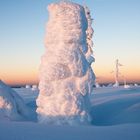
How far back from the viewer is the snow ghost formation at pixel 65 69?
61.8 feet

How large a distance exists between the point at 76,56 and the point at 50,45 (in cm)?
147

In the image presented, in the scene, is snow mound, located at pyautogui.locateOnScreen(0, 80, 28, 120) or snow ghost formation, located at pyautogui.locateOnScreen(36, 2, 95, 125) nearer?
snow ghost formation, located at pyautogui.locateOnScreen(36, 2, 95, 125)

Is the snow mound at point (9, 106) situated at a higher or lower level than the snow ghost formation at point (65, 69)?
lower

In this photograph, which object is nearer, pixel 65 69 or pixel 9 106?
pixel 65 69

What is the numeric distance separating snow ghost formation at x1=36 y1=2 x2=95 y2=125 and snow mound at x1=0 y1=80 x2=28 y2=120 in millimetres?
2882

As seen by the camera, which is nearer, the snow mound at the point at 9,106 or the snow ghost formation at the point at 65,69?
the snow ghost formation at the point at 65,69

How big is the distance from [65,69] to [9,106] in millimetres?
4567

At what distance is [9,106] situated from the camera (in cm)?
2156

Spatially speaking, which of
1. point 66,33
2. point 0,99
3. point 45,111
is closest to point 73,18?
point 66,33

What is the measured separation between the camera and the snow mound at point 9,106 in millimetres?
21281

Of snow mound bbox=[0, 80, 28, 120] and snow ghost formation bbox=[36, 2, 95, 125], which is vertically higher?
snow ghost formation bbox=[36, 2, 95, 125]

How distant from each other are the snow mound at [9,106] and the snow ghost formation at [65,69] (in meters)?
2.88

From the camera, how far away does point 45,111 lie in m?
19.3

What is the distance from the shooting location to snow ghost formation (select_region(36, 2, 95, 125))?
61.8 feet
